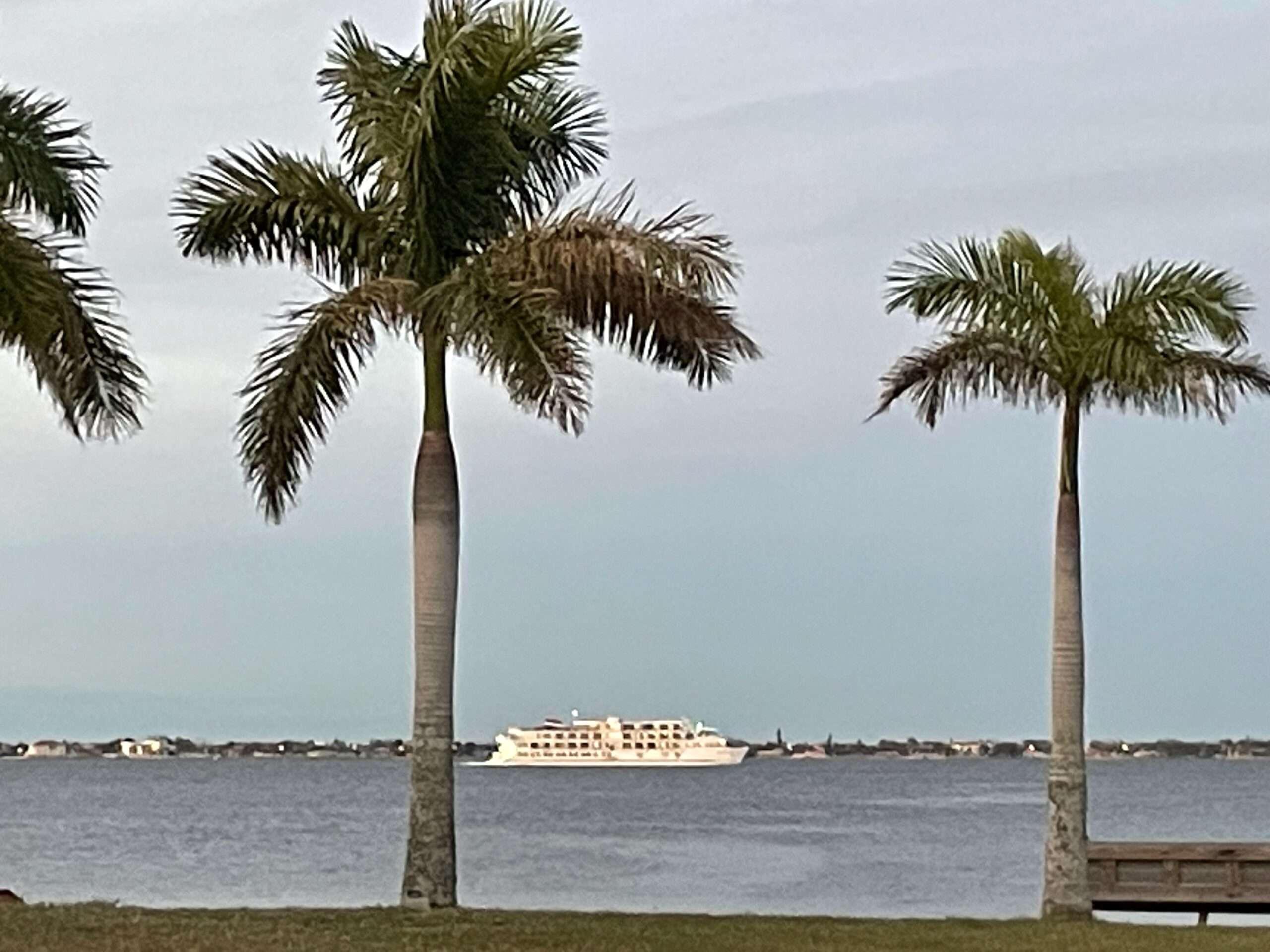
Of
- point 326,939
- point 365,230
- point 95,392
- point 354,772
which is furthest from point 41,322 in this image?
point 354,772

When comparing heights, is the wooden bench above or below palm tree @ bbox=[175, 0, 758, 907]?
below

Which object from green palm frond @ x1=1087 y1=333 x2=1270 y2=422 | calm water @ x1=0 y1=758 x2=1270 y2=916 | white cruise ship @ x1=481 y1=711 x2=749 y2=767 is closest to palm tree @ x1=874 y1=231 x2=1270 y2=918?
green palm frond @ x1=1087 y1=333 x2=1270 y2=422

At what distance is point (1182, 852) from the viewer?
73.7ft

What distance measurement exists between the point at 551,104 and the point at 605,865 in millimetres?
43884

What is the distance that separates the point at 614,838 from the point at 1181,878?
58095 millimetres

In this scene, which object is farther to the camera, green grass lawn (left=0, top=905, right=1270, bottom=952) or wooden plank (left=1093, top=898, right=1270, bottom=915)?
wooden plank (left=1093, top=898, right=1270, bottom=915)

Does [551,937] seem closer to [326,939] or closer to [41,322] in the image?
[326,939]

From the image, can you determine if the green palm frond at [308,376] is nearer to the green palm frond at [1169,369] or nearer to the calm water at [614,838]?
the green palm frond at [1169,369]

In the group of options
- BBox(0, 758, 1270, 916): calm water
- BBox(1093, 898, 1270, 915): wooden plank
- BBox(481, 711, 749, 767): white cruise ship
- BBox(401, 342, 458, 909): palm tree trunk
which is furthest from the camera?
BBox(481, 711, 749, 767): white cruise ship

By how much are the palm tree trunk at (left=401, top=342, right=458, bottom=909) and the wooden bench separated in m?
6.23

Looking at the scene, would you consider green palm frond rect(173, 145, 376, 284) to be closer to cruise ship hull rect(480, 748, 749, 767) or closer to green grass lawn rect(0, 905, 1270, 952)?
green grass lawn rect(0, 905, 1270, 952)

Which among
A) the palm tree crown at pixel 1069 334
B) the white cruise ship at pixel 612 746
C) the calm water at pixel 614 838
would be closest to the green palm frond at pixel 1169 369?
the palm tree crown at pixel 1069 334

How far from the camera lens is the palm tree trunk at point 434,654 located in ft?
66.8

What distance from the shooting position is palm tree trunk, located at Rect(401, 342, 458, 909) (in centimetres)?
2036
